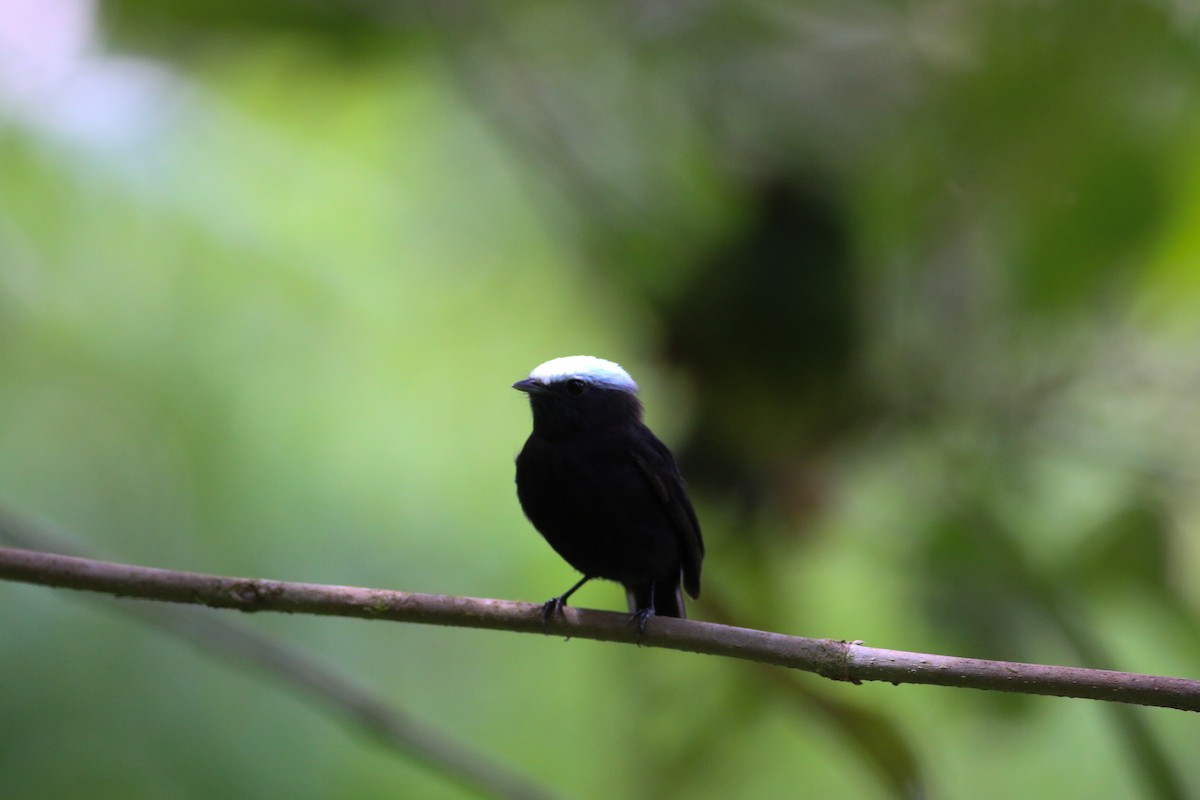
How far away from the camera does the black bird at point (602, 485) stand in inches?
104

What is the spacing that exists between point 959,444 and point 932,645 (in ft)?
2.30

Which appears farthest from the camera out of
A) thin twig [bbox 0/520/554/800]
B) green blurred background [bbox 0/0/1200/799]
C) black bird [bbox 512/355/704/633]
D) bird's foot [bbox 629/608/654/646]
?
green blurred background [bbox 0/0/1200/799]

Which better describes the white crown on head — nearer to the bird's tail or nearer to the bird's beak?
the bird's beak

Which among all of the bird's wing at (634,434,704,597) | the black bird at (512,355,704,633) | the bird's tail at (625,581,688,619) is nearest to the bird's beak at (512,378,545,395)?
the black bird at (512,355,704,633)

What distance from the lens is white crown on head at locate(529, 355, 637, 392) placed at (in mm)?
2787

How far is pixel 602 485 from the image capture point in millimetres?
2652

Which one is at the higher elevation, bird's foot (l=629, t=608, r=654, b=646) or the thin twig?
→ bird's foot (l=629, t=608, r=654, b=646)

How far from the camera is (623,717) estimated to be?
A: 3.58 m

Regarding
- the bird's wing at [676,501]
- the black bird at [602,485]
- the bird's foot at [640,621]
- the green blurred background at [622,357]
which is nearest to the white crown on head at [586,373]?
the black bird at [602,485]

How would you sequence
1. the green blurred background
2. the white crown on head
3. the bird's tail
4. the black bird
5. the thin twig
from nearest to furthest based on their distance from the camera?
the thin twig, the black bird, the white crown on head, the bird's tail, the green blurred background

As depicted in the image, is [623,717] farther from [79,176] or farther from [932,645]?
[79,176]

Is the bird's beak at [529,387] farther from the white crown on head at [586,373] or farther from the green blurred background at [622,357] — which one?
the green blurred background at [622,357]

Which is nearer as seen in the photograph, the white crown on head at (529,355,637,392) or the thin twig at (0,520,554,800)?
the thin twig at (0,520,554,800)

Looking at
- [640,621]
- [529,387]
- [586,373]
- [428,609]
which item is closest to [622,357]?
[586,373]
